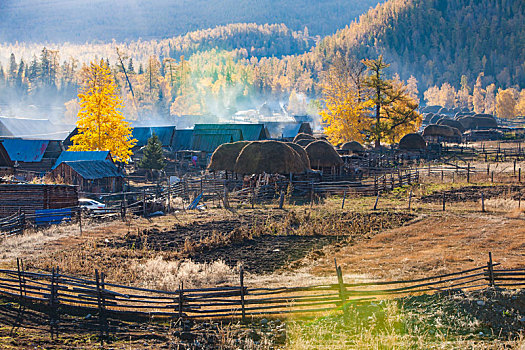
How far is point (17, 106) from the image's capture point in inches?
5773

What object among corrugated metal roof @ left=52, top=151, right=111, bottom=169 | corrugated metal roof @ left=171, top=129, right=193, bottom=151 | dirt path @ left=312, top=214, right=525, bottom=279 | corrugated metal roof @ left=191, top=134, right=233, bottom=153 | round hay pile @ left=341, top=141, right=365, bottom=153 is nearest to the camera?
dirt path @ left=312, top=214, right=525, bottom=279

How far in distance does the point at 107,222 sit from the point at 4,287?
11034mm

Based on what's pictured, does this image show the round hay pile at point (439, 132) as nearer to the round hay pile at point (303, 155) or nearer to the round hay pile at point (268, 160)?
the round hay pile at point (303, 155)

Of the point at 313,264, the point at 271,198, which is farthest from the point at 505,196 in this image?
the point at 313,264

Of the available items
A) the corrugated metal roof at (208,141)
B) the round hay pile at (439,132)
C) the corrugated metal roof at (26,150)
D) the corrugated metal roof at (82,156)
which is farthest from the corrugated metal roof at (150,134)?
the round hay pile at (439,132)

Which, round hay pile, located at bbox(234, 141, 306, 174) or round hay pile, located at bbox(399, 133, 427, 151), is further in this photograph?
round hay pile, located at bbox(399, 133, 427, 151)

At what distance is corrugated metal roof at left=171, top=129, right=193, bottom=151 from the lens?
61.4 m

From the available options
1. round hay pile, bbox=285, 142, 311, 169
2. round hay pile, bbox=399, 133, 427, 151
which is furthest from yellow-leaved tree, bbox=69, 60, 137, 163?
round hay pile, bbox=399, 133, 427, 151

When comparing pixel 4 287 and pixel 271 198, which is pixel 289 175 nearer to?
pixel 271 198

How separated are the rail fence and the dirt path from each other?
242 cm

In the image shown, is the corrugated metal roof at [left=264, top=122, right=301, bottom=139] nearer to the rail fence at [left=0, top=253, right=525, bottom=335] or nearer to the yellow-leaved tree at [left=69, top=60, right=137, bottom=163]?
the yellow-leaved tree at [left=69, top=60, right=137, bottom=163]

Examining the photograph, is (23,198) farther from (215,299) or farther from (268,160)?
(215,299)

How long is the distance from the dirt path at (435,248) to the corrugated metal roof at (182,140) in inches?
1653

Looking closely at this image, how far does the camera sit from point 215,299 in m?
11.9
